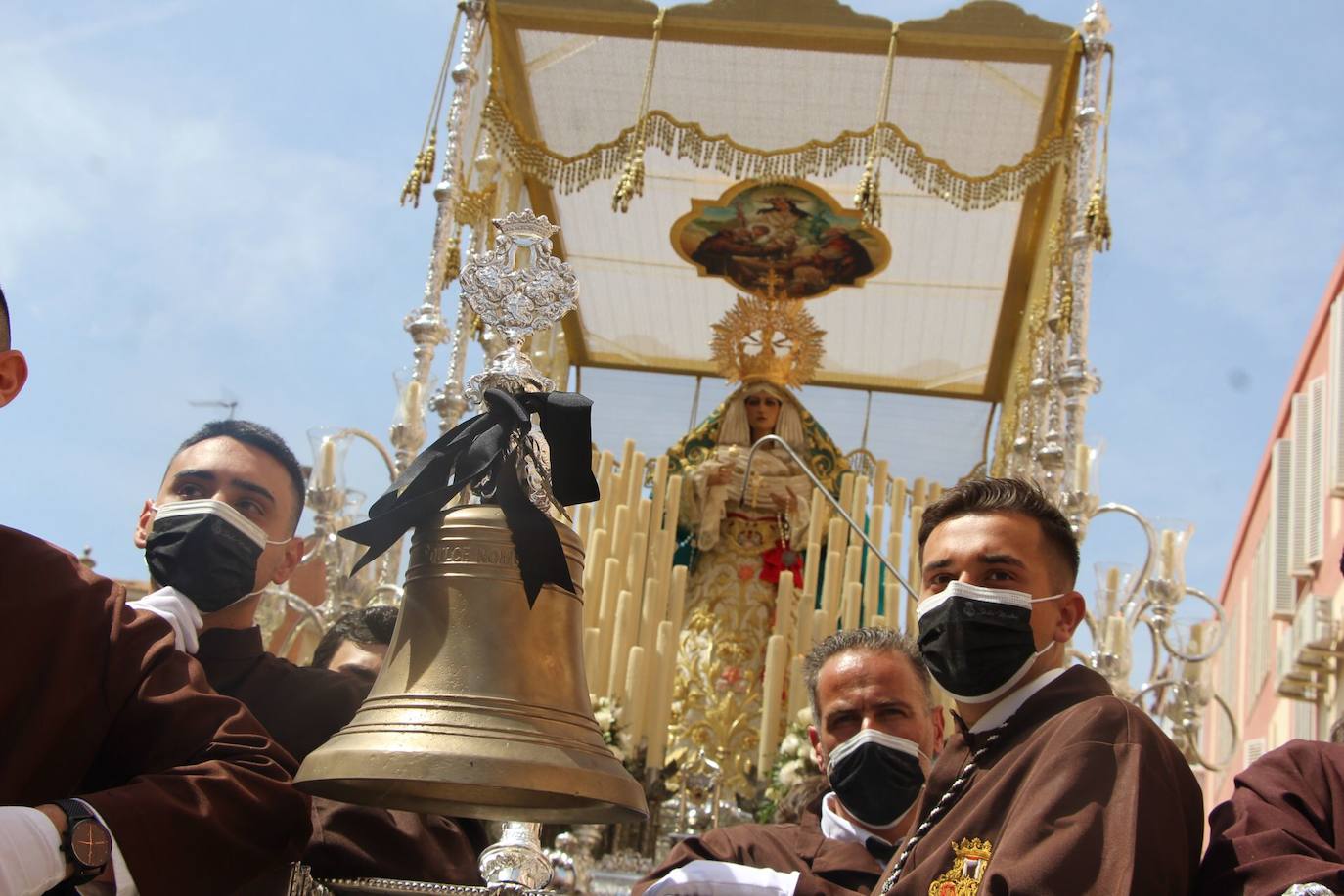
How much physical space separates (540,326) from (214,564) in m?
0.88

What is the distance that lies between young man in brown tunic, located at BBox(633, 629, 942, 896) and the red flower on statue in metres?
4.81

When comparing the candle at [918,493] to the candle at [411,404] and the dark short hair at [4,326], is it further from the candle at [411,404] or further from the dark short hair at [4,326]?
the dark short hair at [4,326]

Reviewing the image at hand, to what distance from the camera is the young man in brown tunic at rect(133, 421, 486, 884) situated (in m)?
2.57

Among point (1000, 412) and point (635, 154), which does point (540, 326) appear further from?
point (1000, 412)

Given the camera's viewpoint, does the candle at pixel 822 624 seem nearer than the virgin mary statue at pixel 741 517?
Yes

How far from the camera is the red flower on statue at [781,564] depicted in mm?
8242

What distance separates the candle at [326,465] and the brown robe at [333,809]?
10.7 feet

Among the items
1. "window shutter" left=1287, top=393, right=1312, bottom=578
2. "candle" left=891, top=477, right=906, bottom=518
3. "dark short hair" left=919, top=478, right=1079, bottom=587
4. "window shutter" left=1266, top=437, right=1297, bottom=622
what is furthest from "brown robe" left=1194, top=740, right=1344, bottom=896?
"window shutter" left=1266, top=437, right=1297, bottom=622

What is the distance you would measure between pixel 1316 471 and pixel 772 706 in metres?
11.5

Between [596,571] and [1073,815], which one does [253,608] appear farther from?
[596,571]

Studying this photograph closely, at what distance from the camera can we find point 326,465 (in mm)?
6227

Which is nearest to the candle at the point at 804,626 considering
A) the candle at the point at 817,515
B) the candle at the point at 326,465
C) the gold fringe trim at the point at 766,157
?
the candle at the point at 817,515

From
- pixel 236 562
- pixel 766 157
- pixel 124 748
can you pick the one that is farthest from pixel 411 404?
pixel 124 748

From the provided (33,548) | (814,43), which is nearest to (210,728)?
(33,548)
